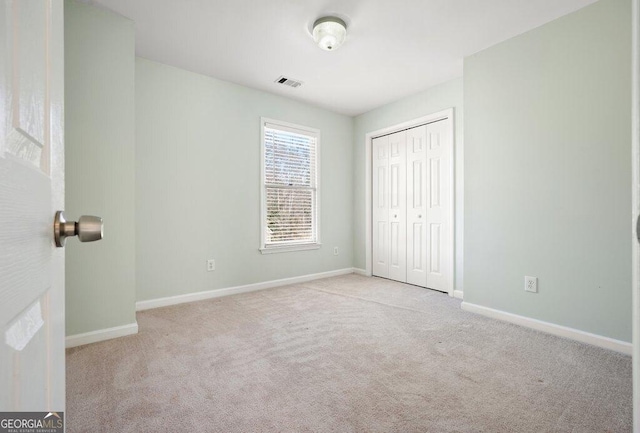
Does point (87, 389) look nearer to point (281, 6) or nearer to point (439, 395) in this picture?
point (439, 395)

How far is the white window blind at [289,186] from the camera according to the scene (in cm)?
405

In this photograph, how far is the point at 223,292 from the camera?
3.60 m

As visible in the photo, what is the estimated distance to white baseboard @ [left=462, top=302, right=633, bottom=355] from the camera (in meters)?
2.20

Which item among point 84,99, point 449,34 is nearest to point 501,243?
point 449,34

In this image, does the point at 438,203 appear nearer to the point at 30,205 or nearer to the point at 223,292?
the point at 223,292

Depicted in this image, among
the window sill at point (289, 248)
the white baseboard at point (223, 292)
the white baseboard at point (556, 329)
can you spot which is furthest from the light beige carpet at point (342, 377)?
the window sill at point (289, 248)

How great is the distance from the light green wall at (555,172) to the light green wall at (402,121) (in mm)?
494

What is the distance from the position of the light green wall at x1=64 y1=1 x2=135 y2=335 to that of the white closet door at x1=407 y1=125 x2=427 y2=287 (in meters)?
3.26

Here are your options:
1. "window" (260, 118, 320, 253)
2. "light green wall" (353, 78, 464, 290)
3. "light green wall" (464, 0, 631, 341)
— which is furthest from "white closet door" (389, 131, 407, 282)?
"light green wall" (464, 0, 631, 341)

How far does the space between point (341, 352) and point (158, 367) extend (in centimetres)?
120

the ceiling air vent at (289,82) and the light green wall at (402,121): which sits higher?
the ceiling air vent at (289,82)

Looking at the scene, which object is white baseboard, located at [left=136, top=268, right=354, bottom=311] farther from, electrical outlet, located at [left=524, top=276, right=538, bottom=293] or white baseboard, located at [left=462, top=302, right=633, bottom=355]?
electrical outlet, located at [left=524, top=276, right=538, bottom=293]

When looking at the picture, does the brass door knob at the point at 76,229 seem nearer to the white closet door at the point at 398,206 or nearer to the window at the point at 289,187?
the window at the point at 289,187

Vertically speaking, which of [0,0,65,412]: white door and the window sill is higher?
[0,0,65,412]: white door
